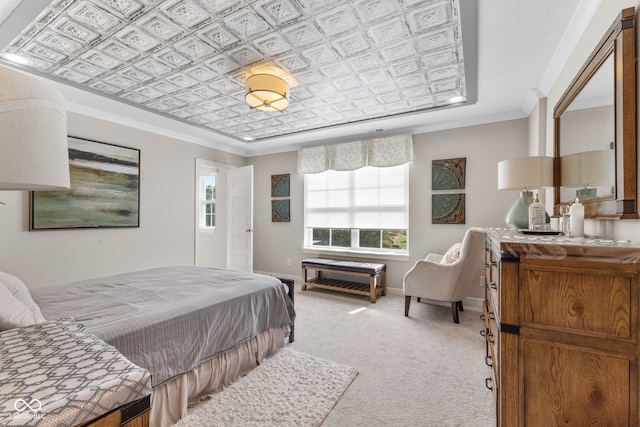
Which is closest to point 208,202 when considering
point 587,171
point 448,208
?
point 448,208

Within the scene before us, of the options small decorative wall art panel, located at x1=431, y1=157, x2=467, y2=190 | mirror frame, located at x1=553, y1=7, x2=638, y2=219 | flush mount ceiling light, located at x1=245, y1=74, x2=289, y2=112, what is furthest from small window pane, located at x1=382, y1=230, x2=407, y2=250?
mirror frame, located at x1=553, y1=7, x2=638, y2=219

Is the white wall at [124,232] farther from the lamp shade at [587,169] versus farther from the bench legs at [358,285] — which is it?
the lamp shade at [587,169]

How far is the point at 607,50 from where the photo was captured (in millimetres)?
1419

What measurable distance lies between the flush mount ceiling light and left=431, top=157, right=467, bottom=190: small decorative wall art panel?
2377 mm

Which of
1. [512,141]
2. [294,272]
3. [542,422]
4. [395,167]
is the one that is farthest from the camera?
[294,272]

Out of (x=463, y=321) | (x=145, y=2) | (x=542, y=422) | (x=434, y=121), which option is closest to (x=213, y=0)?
(x=145, y=2)

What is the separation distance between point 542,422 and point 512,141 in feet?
11.1

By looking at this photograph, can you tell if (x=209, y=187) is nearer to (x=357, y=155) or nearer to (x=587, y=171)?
(x=357, y=155)

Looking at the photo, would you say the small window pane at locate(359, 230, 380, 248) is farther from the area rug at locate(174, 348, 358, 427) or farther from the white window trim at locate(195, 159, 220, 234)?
the white window trim at locate(195, 159, 220, 234)

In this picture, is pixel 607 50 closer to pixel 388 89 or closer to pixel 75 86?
pixel 388 89

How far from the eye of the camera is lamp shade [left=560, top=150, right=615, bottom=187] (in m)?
1.41

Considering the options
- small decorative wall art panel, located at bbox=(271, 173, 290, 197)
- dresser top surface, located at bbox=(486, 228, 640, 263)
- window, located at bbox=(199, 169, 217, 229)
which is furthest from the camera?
window, located at bbox=(199, 169, 217, 229)

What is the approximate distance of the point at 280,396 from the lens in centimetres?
186

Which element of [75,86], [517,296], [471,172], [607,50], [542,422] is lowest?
[542,422]
